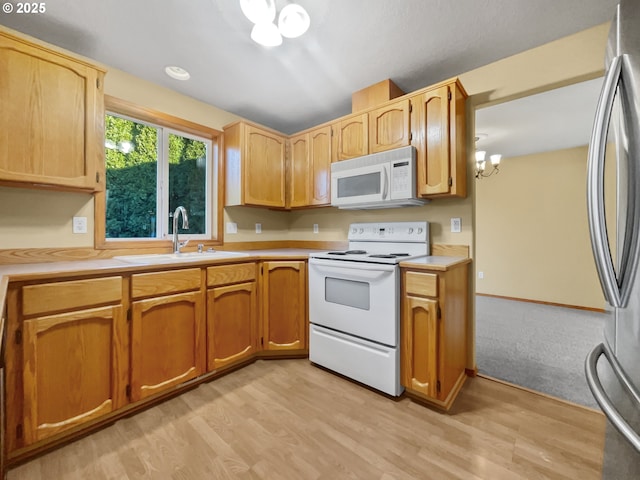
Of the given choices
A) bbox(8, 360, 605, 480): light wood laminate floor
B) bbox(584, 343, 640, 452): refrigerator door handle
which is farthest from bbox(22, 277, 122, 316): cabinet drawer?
bbox(584, 343, 640, 452): refrigerator door handle

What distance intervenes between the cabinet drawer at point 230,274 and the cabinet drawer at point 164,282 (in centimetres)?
10

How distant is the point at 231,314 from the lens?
6.90ft

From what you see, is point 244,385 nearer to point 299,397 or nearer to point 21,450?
point 299,397

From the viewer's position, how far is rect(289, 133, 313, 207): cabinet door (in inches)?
108

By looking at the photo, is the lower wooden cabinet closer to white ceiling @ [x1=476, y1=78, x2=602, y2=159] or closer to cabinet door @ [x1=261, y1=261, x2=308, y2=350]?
cabinet door @ [x1=261, y1=261, x2=308, y2=350]

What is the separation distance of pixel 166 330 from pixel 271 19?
1923mm

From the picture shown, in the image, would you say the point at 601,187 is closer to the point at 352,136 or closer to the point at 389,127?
the point at 389,127

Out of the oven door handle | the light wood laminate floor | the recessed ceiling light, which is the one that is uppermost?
the recessed ceiling light

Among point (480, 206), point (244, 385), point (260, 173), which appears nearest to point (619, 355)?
point (244, 385)

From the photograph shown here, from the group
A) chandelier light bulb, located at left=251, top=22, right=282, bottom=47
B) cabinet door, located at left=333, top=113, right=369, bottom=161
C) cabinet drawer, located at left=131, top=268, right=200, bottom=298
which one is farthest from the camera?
cabinet door, located at left=333, top=113, right=369, bottom=161

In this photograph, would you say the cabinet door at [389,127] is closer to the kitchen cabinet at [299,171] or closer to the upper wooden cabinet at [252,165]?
the kitchen cabinet at [299,171]

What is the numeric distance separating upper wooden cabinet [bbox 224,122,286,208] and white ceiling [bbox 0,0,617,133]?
393 mm

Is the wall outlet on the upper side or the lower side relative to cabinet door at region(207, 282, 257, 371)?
upper

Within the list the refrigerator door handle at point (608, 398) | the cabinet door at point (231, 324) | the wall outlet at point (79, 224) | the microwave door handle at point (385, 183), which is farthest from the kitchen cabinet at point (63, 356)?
the refrigerator door handle at point (608, 398)
